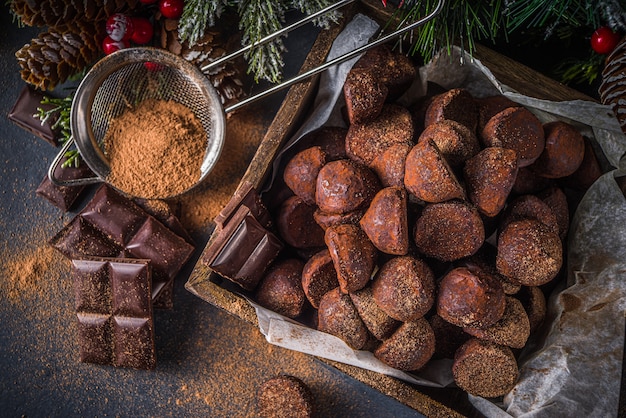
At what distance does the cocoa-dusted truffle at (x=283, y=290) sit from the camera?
171cm

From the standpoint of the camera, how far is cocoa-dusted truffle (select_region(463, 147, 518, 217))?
1.47 m

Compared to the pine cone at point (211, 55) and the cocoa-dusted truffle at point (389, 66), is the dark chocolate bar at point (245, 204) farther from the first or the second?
the cocoa-dusted truffle at point (389, 66)

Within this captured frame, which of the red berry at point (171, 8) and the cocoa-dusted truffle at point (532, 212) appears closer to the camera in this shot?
the cocoa-dusted truffle at point (532, 212)

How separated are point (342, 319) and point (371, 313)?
80 millimetres

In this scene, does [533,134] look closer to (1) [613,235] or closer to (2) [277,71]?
(1) [613,235]

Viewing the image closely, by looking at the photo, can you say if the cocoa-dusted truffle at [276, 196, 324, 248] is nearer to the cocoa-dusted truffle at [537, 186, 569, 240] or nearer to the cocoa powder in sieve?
the cocoa powder in sieve

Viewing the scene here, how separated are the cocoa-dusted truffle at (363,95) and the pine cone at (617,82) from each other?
1.92 feet

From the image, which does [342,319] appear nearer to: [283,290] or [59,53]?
[283,290]

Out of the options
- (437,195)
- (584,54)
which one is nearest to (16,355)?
(437,195)

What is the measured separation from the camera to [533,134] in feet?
5.13

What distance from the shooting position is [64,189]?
1953 mm

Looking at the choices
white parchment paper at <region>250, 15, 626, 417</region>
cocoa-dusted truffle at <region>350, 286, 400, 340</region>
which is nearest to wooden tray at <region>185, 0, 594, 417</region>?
white parchment paper at <region>250, 15, 626, 417</region>

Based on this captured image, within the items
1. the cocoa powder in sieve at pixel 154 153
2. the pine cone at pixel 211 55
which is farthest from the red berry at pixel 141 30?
the cocoa powder in sieve at pixel 154 153

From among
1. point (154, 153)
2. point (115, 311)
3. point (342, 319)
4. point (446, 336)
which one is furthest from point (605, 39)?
point (115, 311)
